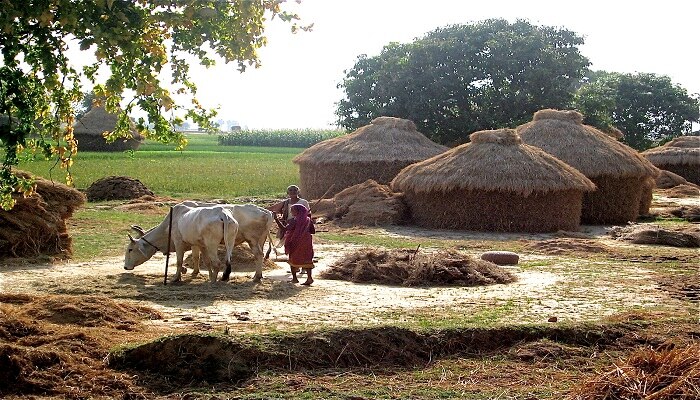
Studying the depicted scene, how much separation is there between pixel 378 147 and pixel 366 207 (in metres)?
6.28

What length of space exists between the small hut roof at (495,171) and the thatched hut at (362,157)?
17.2ft

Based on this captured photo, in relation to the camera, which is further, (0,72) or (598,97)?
(598,97)

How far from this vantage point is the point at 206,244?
11.3 meters

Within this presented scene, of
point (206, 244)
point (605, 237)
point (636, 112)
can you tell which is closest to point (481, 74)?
point (636, 112)

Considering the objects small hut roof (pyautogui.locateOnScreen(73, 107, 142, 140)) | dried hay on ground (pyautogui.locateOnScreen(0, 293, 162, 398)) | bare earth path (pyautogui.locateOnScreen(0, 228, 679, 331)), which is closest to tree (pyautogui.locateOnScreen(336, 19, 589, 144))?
small hut roof (pyautogui.locateOnScreen(73, 107, 142, 140))

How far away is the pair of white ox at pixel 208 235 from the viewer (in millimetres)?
11164

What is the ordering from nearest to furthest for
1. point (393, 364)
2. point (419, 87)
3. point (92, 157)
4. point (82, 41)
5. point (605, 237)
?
point (82, 41)
point (393, 364)
point (605, 237)
point (419, 87)
point (92, 157)

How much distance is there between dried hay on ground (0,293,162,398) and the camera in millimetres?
6906

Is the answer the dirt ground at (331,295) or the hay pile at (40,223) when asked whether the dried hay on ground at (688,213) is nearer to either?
the dirt ground at (331,295)

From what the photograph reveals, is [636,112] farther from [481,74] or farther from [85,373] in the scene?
[85,373]

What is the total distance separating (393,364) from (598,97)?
1301 inches

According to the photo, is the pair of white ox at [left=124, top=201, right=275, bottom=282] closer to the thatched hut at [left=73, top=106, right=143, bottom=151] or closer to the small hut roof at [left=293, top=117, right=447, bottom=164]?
the small hut roof at [left=293, top=117, right=447, bottom=164]

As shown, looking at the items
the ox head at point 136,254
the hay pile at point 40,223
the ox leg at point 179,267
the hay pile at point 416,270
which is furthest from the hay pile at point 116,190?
the ox leg at point 179,267

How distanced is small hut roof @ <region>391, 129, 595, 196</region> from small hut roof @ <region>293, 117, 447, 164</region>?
5.35 meters
